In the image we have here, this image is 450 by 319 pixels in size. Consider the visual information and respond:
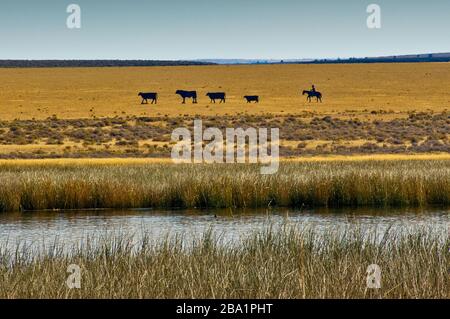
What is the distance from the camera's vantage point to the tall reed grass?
79.3 feet

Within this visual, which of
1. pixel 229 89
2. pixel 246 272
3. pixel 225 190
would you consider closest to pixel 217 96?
pixel 229 89

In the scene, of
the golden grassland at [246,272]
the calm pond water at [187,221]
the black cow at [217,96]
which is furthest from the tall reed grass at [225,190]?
the black cow at [217,96]

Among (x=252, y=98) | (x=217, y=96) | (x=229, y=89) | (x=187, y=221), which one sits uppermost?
(x=229, y=89)

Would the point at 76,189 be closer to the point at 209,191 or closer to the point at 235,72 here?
the point at 209,191

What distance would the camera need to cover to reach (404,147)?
1993 inches

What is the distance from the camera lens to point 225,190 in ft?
79.8

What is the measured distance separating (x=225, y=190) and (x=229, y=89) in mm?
73859

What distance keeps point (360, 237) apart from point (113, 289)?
4943 mm

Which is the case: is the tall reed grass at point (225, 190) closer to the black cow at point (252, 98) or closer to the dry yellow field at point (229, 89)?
the dry yellow field at point (229, 89)

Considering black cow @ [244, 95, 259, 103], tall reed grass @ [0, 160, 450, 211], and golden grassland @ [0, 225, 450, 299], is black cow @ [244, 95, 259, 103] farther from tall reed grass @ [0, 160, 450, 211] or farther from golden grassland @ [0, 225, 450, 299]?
golden grassland @ [0, 225, 450, 299]

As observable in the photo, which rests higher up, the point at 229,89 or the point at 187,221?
the point at 229,89

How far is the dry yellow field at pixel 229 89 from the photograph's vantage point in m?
75.1

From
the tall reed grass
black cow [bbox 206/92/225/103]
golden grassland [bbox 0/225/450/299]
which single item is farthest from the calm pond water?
black cow [bbox 206/92/225/103]

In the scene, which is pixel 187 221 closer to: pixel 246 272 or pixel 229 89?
pixel 246 272
